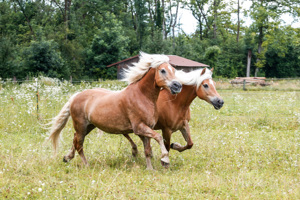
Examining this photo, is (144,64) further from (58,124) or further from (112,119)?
(58,124)

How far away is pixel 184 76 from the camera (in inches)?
233

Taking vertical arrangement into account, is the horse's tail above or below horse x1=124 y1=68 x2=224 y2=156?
below

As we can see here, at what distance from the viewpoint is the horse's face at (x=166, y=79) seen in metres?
4.90

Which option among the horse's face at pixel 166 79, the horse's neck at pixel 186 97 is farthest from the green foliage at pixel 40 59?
the horse's face at pixel 166 79

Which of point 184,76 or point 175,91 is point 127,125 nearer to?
point 175,91

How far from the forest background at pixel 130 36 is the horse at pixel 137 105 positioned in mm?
28705

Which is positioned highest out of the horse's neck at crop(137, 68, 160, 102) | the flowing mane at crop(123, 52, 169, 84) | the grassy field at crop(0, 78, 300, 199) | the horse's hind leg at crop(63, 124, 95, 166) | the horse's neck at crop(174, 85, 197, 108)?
the flowing mane at crop(123, 52, 169, 84)

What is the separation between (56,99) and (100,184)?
696 centimetres

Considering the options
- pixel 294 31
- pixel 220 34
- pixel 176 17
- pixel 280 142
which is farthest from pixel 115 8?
pixel 280 142

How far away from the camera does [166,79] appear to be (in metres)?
5.00

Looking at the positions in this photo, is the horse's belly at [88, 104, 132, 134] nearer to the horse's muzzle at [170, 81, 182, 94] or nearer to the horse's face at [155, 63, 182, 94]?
the horse's face at [155, 63, 182, 94]

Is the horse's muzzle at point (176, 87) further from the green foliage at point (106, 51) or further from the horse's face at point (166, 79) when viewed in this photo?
the green foliage at point (106, 51)

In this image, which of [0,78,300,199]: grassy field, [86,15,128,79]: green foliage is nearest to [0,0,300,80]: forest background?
[86,15,128,79]: green foliage

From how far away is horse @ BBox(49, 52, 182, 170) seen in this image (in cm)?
503
